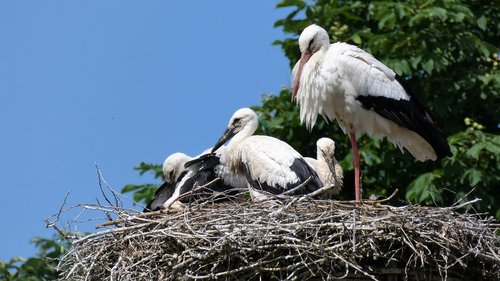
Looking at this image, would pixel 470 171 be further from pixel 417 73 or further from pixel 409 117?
pixel 409 117

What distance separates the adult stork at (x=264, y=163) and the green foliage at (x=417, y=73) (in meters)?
1.49

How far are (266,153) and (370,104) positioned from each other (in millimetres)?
833

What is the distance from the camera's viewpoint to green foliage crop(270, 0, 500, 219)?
1087 centimetres

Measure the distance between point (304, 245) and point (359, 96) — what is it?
2042 millimetres

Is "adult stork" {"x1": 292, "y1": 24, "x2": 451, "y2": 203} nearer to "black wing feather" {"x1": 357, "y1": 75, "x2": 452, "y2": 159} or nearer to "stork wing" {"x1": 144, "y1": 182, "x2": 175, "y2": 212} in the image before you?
"black wing feather" {"x1": 357, "y1": 75, "x2": 452, "y2": 159}

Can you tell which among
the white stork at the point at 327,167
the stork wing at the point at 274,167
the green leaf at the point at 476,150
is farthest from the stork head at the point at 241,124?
the green leaf at the point at 476,150

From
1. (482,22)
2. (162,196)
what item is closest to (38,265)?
(162,196)

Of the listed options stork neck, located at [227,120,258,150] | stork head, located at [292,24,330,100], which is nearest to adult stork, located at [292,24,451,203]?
stork head, located at [292,24,330,100]

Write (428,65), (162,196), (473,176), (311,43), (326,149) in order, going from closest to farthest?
(311,43) < (326,149) < (162,196) < (473,176) < (428,65)

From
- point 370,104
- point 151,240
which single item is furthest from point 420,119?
point 151,240

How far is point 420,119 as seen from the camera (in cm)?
859

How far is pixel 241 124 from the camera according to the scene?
30.9ft

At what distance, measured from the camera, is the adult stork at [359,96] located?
8508 millimetres

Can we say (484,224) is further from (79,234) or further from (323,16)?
(323,16)
